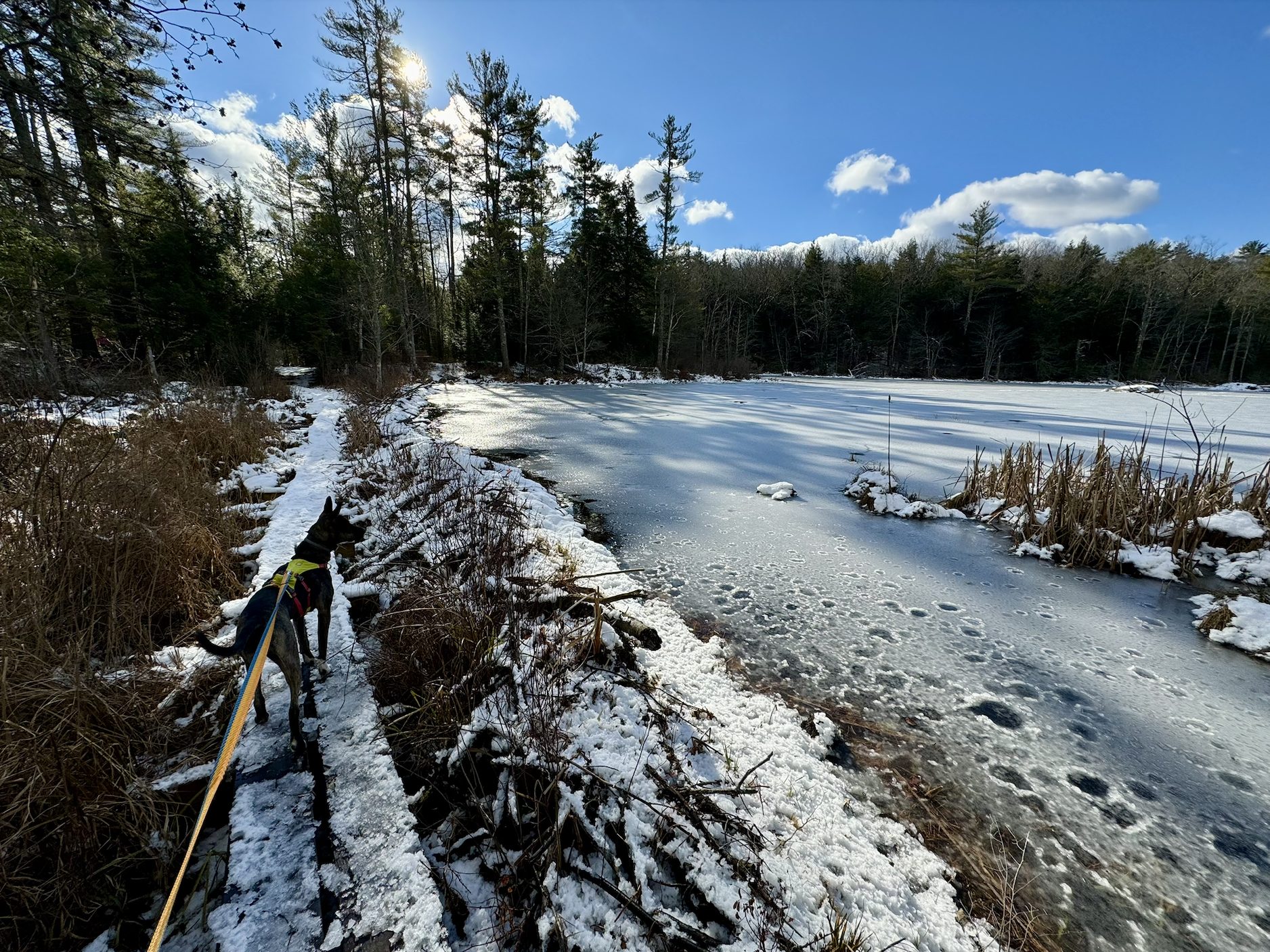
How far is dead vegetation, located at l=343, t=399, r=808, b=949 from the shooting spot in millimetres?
1341

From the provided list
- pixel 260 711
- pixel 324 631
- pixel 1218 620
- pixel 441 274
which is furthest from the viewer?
pixel 441 274

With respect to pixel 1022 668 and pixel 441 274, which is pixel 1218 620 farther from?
pixel 441 274

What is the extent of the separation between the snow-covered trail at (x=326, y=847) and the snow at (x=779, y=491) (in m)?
5.10

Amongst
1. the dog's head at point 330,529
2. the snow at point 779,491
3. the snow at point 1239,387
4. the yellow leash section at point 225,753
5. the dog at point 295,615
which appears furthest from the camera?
the snow at point 1239,387

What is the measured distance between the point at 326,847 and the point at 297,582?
3.53 feet

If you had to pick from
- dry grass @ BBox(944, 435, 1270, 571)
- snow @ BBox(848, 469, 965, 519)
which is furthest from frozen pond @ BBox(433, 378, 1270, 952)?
dry grass @ BBox(944, 435, 1270, 571)

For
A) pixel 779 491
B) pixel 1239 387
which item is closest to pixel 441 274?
pixel 779 491

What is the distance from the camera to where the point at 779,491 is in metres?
6.26

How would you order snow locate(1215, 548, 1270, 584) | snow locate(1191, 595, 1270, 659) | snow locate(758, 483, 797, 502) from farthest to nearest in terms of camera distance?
snow locate(758, 483, 797, 502)
snow locate(1215, 548, 1270, 584)
snow locate(1191, 595, 1270, 659)

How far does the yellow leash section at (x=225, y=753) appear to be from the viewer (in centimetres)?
88

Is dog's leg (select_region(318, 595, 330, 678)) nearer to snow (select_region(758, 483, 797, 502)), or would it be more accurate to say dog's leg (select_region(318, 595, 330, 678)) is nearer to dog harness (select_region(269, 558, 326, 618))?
dog harness (select_region(269, 558, 326, 618))

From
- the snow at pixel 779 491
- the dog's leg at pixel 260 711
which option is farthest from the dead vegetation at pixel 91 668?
the snow at pixel 779 491

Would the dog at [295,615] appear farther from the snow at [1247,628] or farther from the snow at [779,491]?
the snow at [1247,628]

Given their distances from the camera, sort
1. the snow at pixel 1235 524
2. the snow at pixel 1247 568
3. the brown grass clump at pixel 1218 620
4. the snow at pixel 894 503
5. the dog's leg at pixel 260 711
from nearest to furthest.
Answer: the dog's leg at pixel 260 711 < the brown grass clump at pixel 1218 620 < the snow at pixel 1247 568 < the snow at pixel 1235 524 < the snow at pixel 894 503
